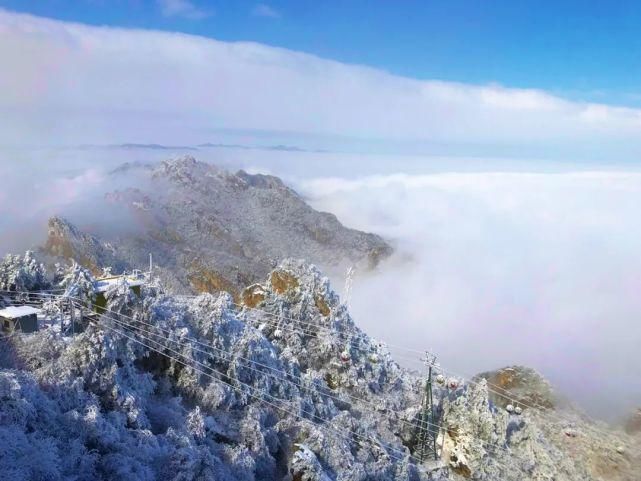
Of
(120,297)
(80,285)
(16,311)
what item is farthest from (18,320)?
(120,297)

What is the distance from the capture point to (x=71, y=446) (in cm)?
1155

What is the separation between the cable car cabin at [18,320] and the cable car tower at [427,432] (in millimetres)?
15219

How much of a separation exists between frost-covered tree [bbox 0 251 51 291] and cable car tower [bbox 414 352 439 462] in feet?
56.1

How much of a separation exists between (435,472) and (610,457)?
1168 inches

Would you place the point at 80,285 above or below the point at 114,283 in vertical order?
below

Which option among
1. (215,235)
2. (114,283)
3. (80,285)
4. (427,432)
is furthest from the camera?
(215,235)

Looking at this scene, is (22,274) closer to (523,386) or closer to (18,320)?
(18,320)

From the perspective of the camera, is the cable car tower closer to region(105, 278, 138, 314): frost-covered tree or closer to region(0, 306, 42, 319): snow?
region(105, 278, 138, 314): frost-covered tree

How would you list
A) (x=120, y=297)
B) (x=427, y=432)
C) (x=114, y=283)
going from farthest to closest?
(x=427, y=432) → (x=114, y=283) → (x=120, y=297)

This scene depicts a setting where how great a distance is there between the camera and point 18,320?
17469 mm

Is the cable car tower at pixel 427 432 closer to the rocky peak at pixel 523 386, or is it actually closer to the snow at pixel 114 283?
the snow at pixel 114 283

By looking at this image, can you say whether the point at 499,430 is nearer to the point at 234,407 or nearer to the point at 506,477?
the point at 506,477

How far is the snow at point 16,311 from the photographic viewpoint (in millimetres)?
17519

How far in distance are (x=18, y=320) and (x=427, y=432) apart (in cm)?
Answer: 1654
